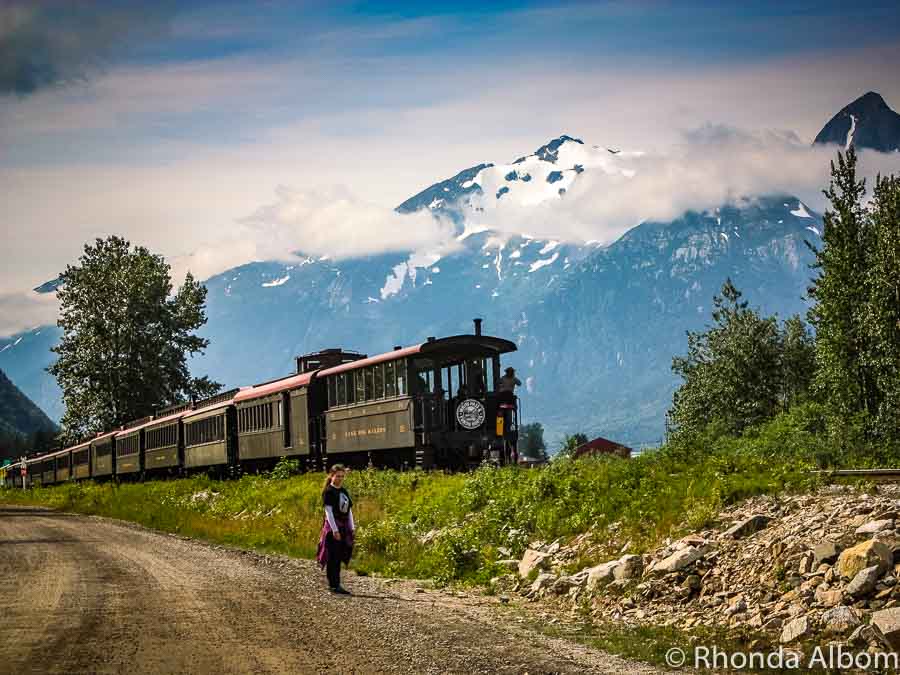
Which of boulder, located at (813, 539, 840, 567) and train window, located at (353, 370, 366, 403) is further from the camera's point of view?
train window, located at (353, 370, 366, 403)

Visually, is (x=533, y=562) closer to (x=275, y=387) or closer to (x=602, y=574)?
(x=602, y=574)

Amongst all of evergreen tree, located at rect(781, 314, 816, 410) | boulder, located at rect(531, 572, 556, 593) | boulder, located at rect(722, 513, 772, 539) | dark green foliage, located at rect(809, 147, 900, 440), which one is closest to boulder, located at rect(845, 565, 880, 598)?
boulder, located at rect(722, 513, 772, 539)

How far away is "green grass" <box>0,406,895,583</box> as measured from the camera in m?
18.1

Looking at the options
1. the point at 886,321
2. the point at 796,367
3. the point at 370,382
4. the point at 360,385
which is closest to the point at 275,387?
the point at 360,385

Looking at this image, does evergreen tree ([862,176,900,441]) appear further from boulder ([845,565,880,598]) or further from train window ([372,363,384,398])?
boulder ([845,565,880,598])

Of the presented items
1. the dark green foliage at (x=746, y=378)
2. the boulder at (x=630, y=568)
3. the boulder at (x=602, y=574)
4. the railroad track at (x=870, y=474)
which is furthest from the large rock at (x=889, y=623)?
the dark green foliage at (x=746, y=378)

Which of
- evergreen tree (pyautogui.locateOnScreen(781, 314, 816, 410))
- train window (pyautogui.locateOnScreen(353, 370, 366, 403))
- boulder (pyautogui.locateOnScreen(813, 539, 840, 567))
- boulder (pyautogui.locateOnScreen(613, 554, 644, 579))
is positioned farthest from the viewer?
evergreen tree (pyautogui.locateOnScreen(781, 314, 816, 410))

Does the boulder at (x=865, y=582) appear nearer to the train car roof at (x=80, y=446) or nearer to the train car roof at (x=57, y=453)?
the train car roof at (x=80, y=446)

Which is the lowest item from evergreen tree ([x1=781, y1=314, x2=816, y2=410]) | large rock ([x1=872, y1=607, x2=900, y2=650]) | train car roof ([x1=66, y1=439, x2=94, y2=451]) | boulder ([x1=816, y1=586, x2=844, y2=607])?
large rock ([x1=872, y1=607, x2=900, y2=650])

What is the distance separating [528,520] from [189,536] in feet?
39.2

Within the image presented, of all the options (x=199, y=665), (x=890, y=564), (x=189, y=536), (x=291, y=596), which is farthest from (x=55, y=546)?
(x=890, y=564)

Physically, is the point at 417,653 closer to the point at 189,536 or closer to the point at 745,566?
the point at 745,566

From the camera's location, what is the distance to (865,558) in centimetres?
1288

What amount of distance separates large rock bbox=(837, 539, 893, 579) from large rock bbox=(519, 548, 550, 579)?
6.09 metres
